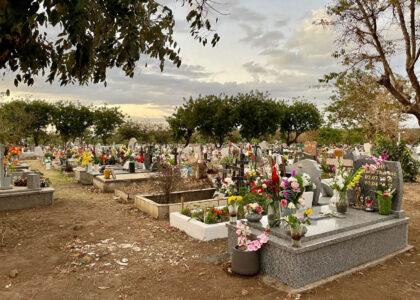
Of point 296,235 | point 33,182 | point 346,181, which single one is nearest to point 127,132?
point 33,182

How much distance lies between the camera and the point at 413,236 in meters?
8.55

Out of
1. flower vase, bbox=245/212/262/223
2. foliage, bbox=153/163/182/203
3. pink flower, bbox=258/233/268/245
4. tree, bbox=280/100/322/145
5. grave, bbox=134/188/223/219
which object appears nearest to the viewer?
pink flower, bbox=258/233/268/245

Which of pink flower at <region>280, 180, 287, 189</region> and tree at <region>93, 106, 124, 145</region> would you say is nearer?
pink flower at <region>280, 180, 287, 189</region>

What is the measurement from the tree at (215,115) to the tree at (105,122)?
19.2 metres

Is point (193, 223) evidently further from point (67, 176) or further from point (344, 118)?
point (344, 118)

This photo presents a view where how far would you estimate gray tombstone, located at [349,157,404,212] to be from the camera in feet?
24.6

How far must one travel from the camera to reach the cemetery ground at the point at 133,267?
5594 mm

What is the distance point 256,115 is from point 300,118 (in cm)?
1080

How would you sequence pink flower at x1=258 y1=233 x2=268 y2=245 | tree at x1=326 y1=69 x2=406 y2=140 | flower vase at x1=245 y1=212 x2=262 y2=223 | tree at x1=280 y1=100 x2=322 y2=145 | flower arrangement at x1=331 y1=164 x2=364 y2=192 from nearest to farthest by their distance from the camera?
pink flower at x1=258 y1=233 x2=268 y2=245 → flower vase at x1=245 y1=212 x2=262 y2=223 → flower arrangement at x1=331 y1=164 x2=364 y2=192 → tree at x1=326 y1=69 x2=406 y2=140 → tree at x1=280 y1=100 x2=322 y2=145

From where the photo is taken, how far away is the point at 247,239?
247 inches

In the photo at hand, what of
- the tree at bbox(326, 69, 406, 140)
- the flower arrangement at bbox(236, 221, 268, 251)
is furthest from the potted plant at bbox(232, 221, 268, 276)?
the tree at bbox(326, 69, 406, 140)

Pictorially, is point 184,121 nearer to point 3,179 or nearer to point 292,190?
point 3,179

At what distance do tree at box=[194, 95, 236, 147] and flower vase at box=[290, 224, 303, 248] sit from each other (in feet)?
112

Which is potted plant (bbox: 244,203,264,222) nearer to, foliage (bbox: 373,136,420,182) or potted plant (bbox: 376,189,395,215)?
potted plant (bbox: 376,189,395,215)
